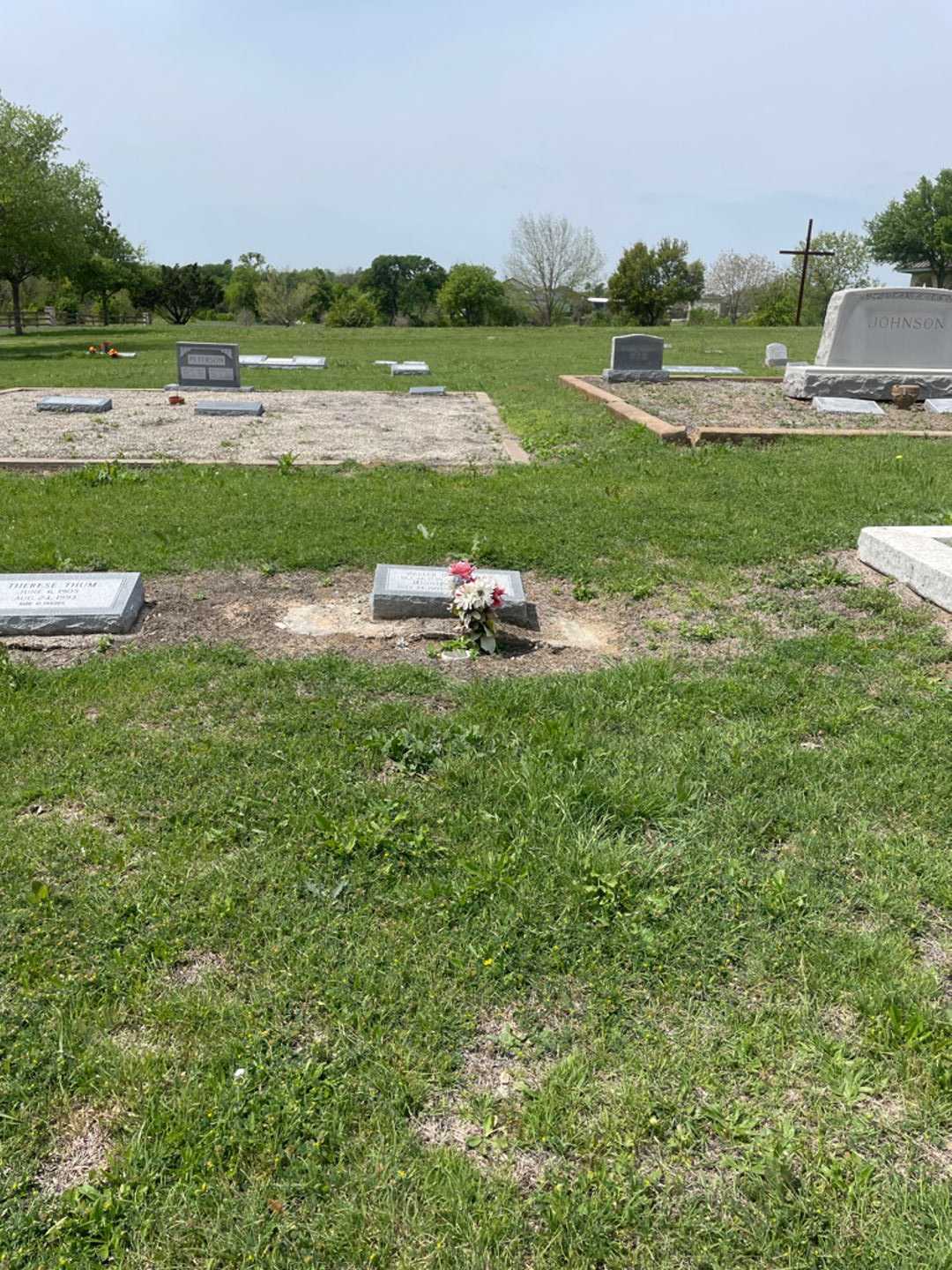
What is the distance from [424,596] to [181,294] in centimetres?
7257

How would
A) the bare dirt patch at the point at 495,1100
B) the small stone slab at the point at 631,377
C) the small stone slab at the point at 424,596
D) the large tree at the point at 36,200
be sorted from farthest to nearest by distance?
1. the large tree at the point at 36,200
2. the small stone slab at the point at 631,377
3. the small stone slab at the point at 424,596
4. the bare dirt patch at the point at 495,1100

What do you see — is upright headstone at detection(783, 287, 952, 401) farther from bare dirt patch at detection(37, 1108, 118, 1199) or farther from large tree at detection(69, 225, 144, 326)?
large tree at detection(69, 225, 144, 326)

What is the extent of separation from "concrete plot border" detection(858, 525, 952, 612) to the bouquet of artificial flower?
→ 2352 millimetres

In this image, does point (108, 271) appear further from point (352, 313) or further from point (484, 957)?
point (484, 957)

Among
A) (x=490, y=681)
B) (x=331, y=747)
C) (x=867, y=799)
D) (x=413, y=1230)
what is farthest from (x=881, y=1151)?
(x=490, y=681)

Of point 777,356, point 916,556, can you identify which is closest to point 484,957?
point 916,556

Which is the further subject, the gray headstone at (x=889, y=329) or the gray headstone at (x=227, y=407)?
the gray headstone at (x=889, y=329)

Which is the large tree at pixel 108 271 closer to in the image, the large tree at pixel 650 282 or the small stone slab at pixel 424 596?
the large tree at pixel 650 282

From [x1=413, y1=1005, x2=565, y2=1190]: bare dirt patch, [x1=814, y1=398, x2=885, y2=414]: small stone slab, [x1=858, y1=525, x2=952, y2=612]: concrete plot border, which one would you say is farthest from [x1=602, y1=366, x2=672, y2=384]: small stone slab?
[x1=413, y1=1005, x2=565, y2=1190]: bare dirt patch

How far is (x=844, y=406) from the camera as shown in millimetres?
11836

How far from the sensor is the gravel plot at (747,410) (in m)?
10.8

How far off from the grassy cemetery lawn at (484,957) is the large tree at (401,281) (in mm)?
73582

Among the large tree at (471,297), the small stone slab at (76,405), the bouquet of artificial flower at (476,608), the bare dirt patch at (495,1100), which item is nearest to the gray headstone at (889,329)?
the small stone slab at (76,405)

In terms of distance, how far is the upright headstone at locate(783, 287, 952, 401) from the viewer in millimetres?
12828
